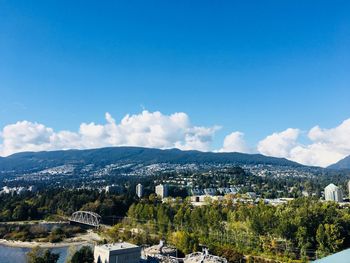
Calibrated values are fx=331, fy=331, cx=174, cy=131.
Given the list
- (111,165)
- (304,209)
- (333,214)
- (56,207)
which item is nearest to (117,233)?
(304,209)

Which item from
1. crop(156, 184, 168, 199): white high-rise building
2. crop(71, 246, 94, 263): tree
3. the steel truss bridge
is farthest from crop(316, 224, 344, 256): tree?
crop(156, 184, 168, 199): white high-rise building

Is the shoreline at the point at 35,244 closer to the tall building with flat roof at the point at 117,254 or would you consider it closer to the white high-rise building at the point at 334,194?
the tall building with flat roof at the point at 117,254

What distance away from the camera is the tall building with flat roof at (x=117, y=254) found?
2195cm

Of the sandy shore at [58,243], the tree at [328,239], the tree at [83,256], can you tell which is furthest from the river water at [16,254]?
the tree at [328,239]

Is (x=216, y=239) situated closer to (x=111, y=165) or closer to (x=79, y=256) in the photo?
Answer: (x=79, y=256)

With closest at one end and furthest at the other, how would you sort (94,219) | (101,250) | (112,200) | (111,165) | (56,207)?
(101,250)
(94,219)
(112,200)
(56,207)
(111,165)

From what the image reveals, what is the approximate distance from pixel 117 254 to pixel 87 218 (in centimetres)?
2705

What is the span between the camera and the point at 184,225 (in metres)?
34.9

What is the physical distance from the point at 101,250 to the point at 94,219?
26.6 meters

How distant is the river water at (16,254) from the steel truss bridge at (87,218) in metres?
11.1

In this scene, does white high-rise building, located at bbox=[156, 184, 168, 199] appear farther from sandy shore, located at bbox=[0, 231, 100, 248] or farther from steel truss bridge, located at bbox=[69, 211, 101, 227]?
sandy shore, located at bbox=[0, 231, 100, 248]

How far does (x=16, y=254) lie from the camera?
32.2 metres

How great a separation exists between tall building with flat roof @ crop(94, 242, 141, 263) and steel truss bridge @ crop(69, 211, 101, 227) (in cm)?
2352

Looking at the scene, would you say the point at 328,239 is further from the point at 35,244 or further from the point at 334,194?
the point at 334,194
